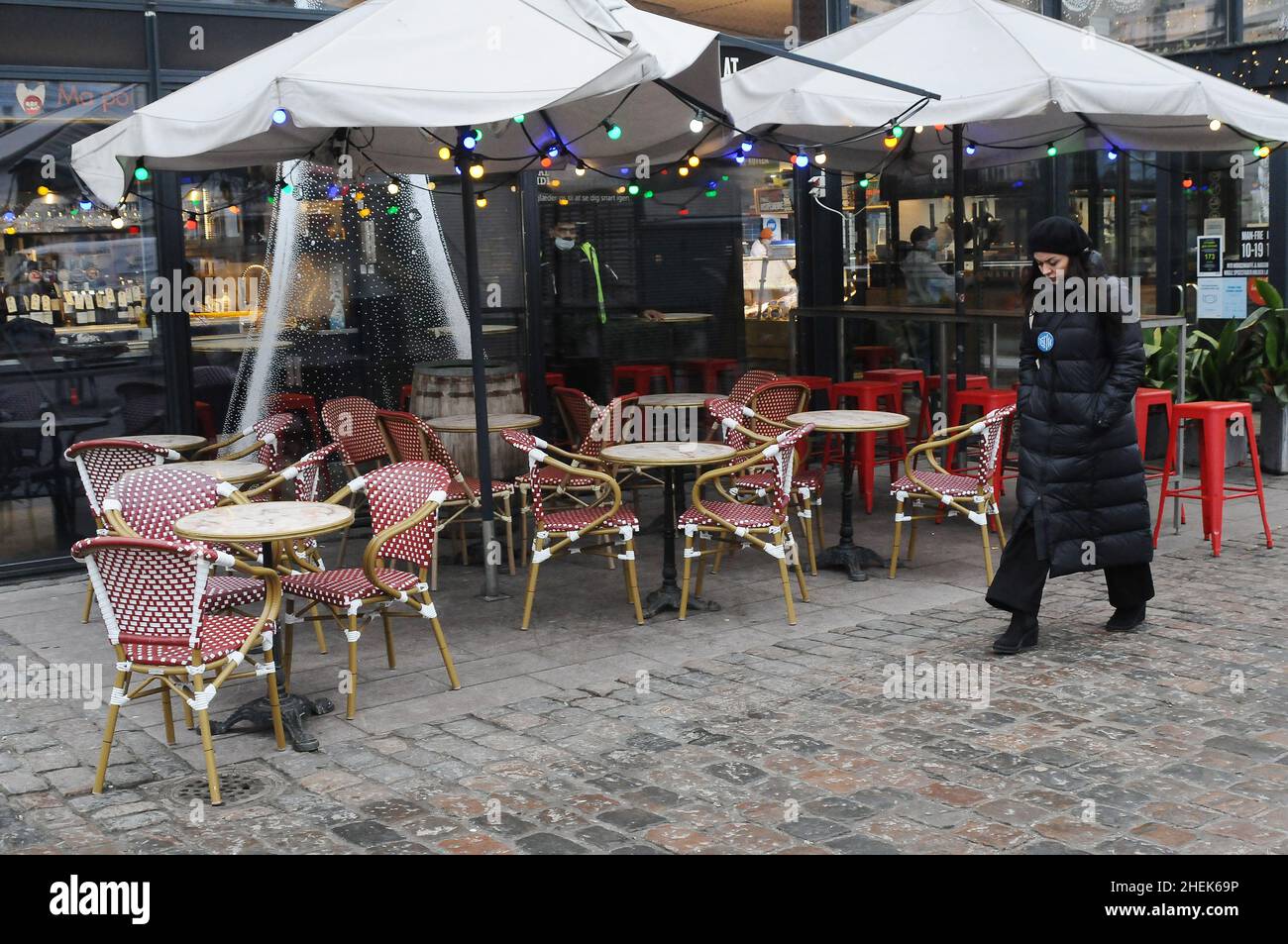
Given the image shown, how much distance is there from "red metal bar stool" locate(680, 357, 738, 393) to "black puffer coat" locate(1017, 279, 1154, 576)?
4.97 meters

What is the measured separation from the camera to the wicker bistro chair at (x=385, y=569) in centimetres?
587

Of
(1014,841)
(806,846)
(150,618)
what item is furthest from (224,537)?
(1014,841)

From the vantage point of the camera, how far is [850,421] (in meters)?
8.22

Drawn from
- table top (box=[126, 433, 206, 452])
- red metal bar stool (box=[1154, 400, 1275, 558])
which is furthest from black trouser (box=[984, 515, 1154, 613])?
table top (box=[126, 433, 206, 452])

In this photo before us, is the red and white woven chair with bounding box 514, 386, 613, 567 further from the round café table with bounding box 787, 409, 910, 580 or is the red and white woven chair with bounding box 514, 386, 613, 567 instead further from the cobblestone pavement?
the cobblestone pavement

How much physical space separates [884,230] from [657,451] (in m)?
5.51

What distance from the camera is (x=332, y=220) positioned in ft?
32.3

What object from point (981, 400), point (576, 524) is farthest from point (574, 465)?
point (981, 400)

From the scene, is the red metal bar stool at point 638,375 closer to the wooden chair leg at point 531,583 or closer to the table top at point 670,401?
the table top at point 670,401

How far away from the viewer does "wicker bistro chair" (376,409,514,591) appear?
8.02 metres

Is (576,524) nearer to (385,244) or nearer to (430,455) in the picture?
(430,455)

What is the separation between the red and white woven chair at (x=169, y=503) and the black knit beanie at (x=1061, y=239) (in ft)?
12.5
